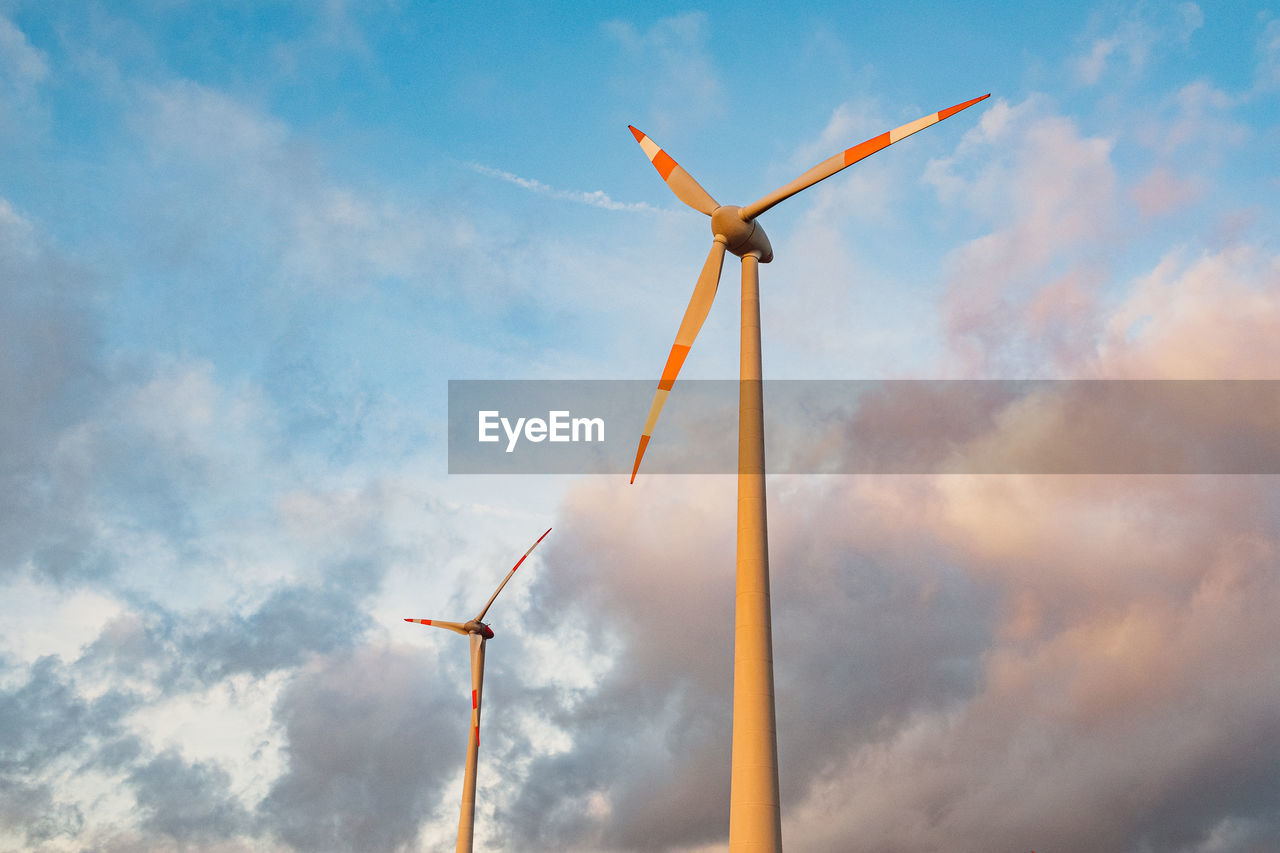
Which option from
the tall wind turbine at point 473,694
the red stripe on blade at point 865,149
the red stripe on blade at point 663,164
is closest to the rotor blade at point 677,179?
the red stripe on blade at point 663,164

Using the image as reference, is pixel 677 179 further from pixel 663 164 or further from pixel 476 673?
pixel 476 673

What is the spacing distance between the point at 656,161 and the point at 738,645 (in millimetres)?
31318

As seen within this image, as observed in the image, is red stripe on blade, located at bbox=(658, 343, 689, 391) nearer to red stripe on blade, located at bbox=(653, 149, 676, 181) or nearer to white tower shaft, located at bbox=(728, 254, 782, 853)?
white tower shaft, located at bbox=(728, 254, 782, 853)

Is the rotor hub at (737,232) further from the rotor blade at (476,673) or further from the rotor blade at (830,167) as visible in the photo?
Result: the rotor blade at (476,673)

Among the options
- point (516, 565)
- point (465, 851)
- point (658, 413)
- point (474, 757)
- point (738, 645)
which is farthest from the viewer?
point (516, 565)

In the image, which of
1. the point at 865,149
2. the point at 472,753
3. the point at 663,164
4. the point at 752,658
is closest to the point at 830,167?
the point at 865,149

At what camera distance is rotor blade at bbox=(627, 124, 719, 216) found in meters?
54.2

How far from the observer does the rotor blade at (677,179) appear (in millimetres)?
54188

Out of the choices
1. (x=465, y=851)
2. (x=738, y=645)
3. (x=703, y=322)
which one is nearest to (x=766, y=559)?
(x=738, y=645)

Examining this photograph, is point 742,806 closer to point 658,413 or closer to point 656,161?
point 658,413

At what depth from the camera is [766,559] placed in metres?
40.3

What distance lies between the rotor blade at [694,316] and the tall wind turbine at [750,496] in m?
0.05

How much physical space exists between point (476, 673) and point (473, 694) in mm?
3018

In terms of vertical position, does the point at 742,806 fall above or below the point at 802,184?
below
